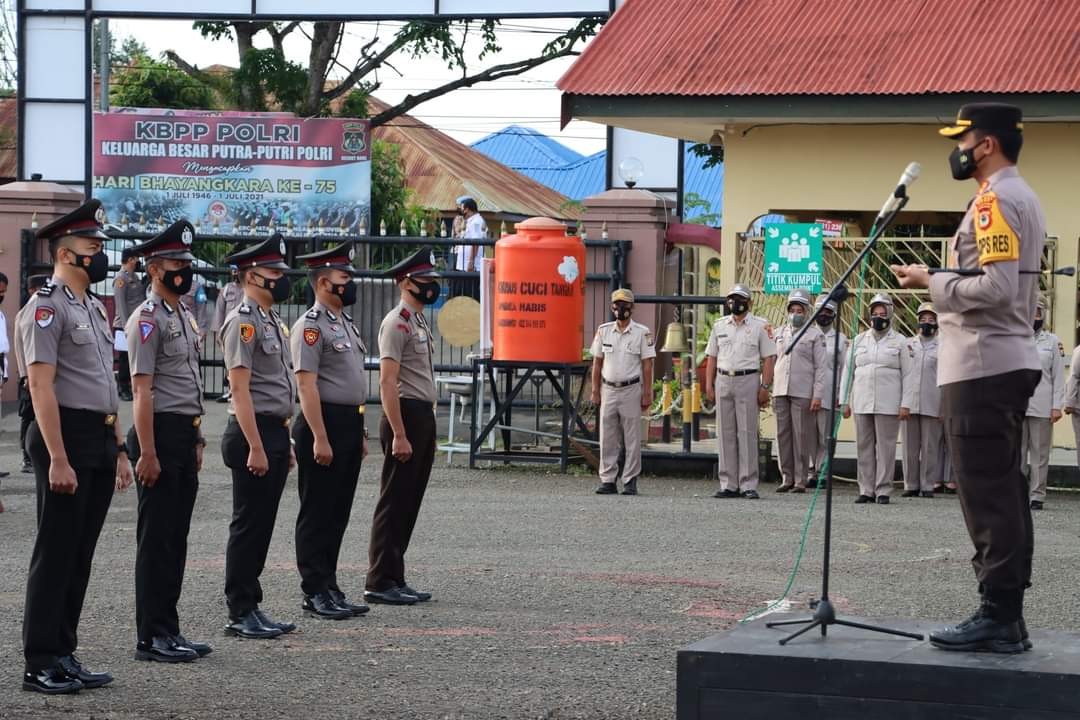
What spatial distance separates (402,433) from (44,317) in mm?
2881

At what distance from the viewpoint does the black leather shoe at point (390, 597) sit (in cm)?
950

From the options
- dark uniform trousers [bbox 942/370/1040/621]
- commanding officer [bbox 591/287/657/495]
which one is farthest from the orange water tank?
dark uniform trousers [bbox 942/370/1040/621]

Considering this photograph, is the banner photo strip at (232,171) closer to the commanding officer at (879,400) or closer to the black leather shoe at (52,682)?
the commanding officer at (879,400)

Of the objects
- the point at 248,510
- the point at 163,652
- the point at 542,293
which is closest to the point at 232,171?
the point at 542,293

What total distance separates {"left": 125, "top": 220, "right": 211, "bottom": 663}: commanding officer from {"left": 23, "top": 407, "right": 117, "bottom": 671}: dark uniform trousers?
441mm

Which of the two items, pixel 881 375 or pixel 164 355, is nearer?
pixel 164 355

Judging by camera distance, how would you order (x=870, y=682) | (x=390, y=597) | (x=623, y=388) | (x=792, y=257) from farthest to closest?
(x=792, y=257) < (x=623, y=388) < (x=390, y=597) < (x=870, y=682)

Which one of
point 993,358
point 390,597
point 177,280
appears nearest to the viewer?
point 993,358

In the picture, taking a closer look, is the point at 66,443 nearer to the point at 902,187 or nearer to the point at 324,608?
the point at 324,608

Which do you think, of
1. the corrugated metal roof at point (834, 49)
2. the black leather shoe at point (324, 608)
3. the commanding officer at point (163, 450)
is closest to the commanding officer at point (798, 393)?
the corrugated metal roof at point (834, 49)

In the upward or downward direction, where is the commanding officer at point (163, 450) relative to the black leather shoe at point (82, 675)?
upward

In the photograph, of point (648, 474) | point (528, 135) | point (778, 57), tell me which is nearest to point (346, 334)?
point (648, 474)

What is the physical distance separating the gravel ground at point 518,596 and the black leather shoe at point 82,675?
78mm

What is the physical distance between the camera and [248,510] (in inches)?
336
